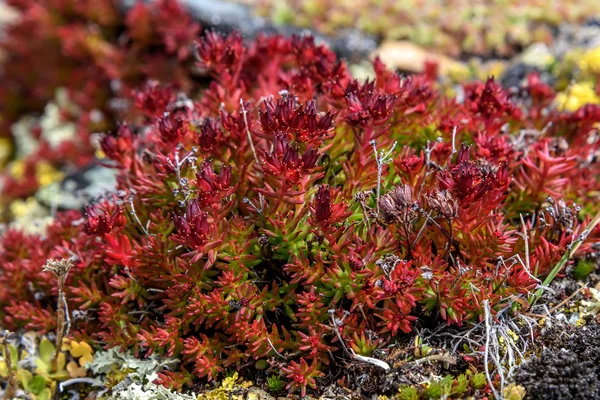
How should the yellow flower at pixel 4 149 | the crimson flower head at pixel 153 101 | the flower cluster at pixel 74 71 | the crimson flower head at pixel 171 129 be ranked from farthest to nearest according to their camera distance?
the yellow flower at pixel 4 149
the flower cluster at pixel 74 71
the crimson flower head at pixel 153 101
the crimson flower head at pixel 171 129

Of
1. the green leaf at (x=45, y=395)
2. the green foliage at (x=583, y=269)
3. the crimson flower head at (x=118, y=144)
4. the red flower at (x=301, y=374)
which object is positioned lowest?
the green leaf at (x=45, y=395)

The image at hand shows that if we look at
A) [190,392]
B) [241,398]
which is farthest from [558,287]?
[190,392]

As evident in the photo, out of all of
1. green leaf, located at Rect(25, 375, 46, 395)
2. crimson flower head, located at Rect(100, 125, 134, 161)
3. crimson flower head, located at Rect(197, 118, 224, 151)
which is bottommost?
green leaf, located at Rect(25, 375, 46, 395)

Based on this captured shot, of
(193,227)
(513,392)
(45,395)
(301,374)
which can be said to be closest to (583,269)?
(513,392)

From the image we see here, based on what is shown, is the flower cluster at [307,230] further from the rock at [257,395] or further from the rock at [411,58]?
the rock at [411,58]

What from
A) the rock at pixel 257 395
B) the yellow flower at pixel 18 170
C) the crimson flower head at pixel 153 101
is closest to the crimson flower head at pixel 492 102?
the crimson flower head at pixel 153 101

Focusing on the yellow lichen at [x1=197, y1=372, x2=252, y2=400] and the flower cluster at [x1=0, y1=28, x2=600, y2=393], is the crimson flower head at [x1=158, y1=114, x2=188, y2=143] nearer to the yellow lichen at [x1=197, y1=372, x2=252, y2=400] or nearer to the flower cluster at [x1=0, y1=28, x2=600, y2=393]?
the flower cluster at [x1=0, y1=28, x2=600, y2=393]

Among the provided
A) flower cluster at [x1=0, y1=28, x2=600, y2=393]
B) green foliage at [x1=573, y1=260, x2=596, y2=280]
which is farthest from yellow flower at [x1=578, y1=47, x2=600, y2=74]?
green foliage at [x1=573, y1=260, x2=596, y2=280]
